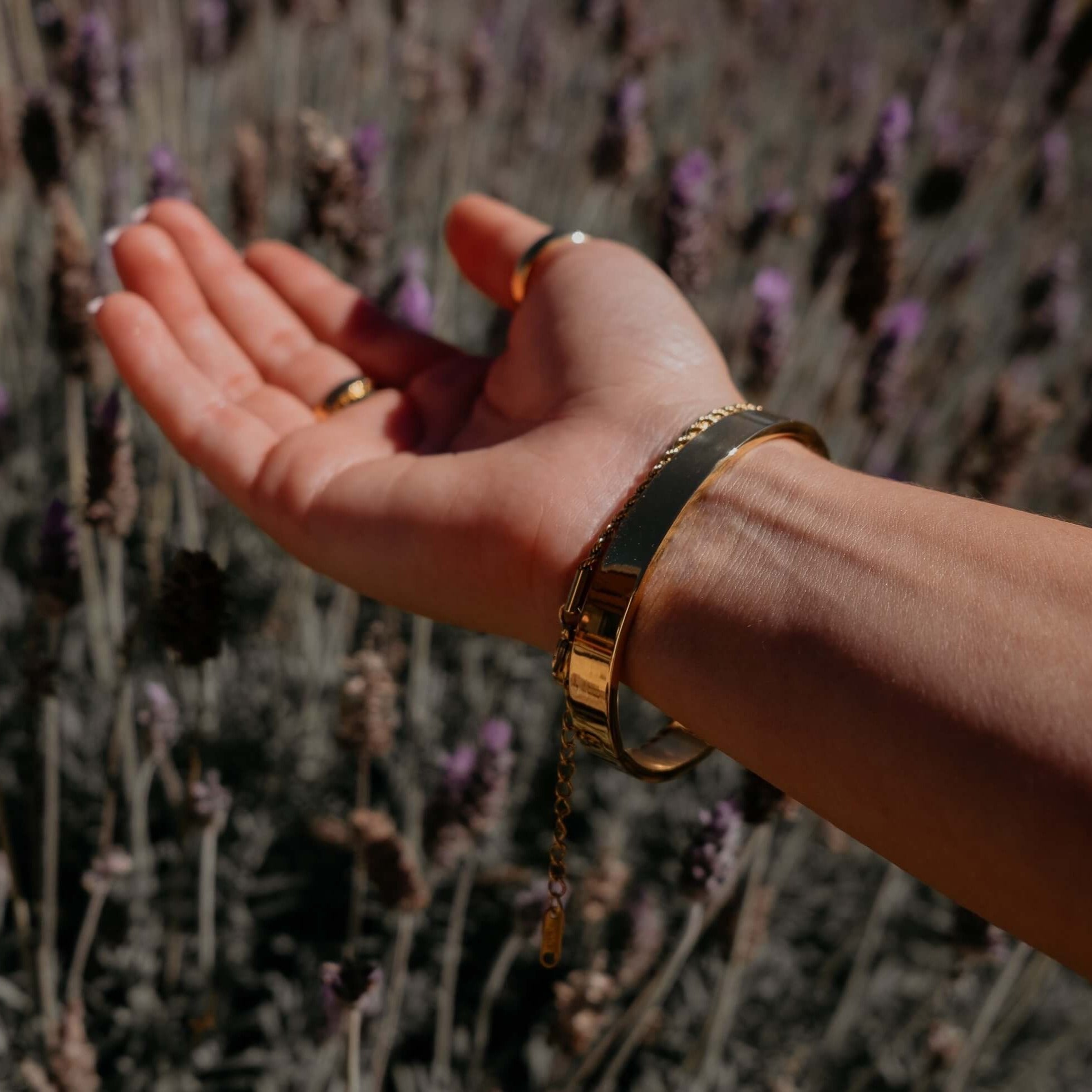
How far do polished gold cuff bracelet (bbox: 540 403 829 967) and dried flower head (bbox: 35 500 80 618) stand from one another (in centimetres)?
69

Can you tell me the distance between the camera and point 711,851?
1.07 meters

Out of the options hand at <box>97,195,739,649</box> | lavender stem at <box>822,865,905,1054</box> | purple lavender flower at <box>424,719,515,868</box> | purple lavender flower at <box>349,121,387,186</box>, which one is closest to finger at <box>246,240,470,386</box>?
hand at <box>97,195,739,649</box>

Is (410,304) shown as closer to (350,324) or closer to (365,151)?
(350,324)

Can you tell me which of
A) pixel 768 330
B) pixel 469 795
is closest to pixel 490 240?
pixel 768 330

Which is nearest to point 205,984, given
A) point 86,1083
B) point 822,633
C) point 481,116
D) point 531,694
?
point 86,1083

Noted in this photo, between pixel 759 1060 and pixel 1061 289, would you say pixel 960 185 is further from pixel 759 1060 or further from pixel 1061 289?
pixel 759 1060

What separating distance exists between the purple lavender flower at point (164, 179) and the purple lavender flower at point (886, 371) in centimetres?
148

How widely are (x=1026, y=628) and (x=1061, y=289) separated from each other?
2.24 m

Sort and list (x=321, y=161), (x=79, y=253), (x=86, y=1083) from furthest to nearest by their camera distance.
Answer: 1. (x=321, y=161)
2. (x=79, y=253)
3. (x=86, y=1083)

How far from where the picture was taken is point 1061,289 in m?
2.54

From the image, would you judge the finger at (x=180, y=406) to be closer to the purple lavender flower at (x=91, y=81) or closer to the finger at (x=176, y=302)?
the finger at (x=176, y=302)

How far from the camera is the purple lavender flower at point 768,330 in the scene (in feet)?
5.49

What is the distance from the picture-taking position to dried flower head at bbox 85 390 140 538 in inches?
44.9

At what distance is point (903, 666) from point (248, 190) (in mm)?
1799
